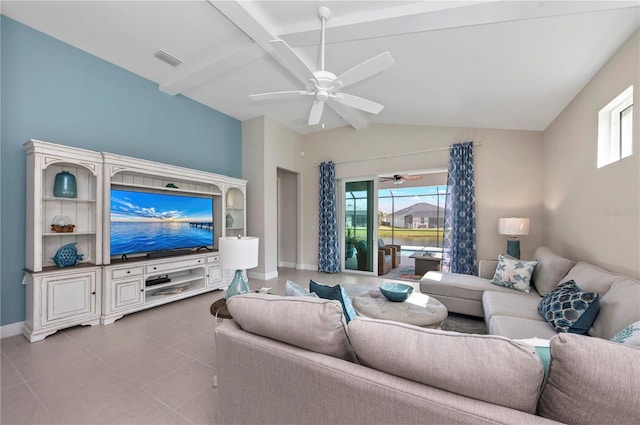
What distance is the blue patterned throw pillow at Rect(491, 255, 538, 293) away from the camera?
299cm

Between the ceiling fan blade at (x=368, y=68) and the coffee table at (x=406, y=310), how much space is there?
7.16 feet

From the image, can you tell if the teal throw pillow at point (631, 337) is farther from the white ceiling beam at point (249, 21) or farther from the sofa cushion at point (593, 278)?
the white ceiling beam at point (249, 21)

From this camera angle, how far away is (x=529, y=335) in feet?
6.29

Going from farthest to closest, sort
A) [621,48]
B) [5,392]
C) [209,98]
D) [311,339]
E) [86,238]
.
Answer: [209,98]
[86,238]
[621,48]
[5,392]
[311,339]

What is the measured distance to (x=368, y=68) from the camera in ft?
7.64

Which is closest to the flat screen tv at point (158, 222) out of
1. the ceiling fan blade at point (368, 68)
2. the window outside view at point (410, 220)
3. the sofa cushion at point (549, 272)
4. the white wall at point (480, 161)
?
the white wall at point (480, 161)

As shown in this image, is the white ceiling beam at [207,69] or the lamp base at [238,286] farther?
the white ceiling beam at [207,69]

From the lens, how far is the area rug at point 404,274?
5.41 metres

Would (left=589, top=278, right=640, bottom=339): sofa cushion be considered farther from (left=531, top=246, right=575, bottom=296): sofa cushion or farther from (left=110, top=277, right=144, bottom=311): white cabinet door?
(left=110, top=277, right=144, bottom=311): white cabinet door

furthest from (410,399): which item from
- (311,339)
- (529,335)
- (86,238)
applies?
(86,238)

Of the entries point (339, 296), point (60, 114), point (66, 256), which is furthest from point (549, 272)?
point (60, 114)

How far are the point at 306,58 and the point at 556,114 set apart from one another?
344 centimetres

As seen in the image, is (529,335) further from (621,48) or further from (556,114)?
(556,114)

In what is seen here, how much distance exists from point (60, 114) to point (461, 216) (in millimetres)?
5861
